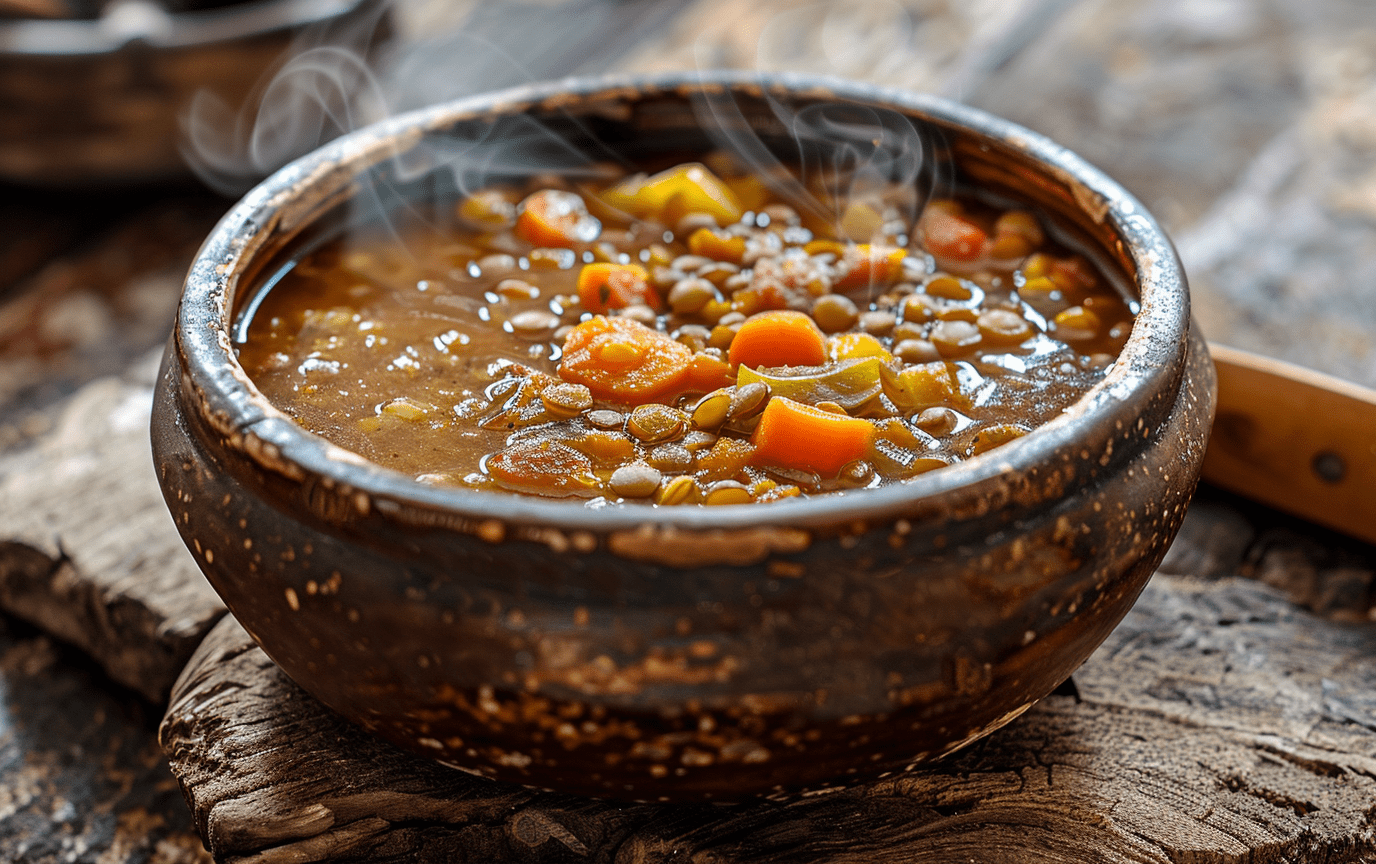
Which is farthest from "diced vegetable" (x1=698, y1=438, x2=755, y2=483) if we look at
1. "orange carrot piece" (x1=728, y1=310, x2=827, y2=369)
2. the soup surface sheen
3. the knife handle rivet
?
the knife handle rivet

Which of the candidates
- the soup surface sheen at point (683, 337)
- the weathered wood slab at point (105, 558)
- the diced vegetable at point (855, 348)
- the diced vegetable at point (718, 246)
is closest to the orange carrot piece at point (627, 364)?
the soup surface sheen at point (683, 337)

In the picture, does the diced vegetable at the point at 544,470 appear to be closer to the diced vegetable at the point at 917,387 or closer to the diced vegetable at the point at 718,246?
the diced vegetable at the point at 917,387

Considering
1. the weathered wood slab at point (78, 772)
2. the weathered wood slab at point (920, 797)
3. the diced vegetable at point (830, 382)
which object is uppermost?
the diced vegetable at point (830, 382)

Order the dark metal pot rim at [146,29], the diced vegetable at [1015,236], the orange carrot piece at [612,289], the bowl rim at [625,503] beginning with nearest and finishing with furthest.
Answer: the bowl rim at [625,503]
the orange carrot piece at [612,289]
the diced vegetable at [1015,236]
the dark metal pot rim at [146,29]

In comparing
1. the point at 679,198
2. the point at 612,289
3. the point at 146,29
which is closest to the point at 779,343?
the point at 612,289

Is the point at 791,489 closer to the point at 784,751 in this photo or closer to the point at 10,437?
the point at 784,751

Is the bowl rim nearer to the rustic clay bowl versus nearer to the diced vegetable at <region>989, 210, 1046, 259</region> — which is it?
the rustic clay bowl

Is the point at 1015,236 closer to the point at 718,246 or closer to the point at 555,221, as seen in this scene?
the point at 718,246
